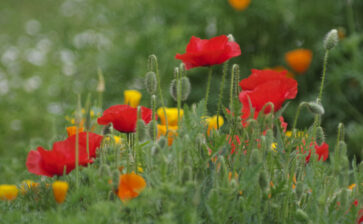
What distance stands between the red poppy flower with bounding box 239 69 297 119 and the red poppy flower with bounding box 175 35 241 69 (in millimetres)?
93

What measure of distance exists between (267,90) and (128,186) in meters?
0.41

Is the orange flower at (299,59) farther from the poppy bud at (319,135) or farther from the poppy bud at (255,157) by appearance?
the poppy bud at (255,157)

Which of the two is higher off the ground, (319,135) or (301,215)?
(319,135)

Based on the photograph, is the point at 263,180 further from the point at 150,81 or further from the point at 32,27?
the point at 32,27

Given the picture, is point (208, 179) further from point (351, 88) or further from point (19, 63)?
point (19, 63)

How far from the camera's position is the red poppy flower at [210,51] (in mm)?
1212

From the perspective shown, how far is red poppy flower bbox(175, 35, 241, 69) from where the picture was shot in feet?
3.98

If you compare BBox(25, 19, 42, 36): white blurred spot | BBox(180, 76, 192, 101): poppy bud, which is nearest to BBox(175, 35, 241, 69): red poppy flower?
BBox(180, 76, 192, 101): poppy bud

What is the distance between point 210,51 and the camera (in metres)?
1.21

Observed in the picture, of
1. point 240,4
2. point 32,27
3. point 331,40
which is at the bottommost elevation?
point 331,40

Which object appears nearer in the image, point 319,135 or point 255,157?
point 255,157

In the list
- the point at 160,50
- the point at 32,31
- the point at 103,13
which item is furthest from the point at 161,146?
the point at 32,31

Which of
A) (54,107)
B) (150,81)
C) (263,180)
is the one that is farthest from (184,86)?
(54,107)

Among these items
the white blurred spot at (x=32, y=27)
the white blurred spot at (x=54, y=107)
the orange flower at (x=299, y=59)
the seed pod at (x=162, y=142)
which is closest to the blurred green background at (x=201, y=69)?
the white blurred spot at (x=54, y=107)
